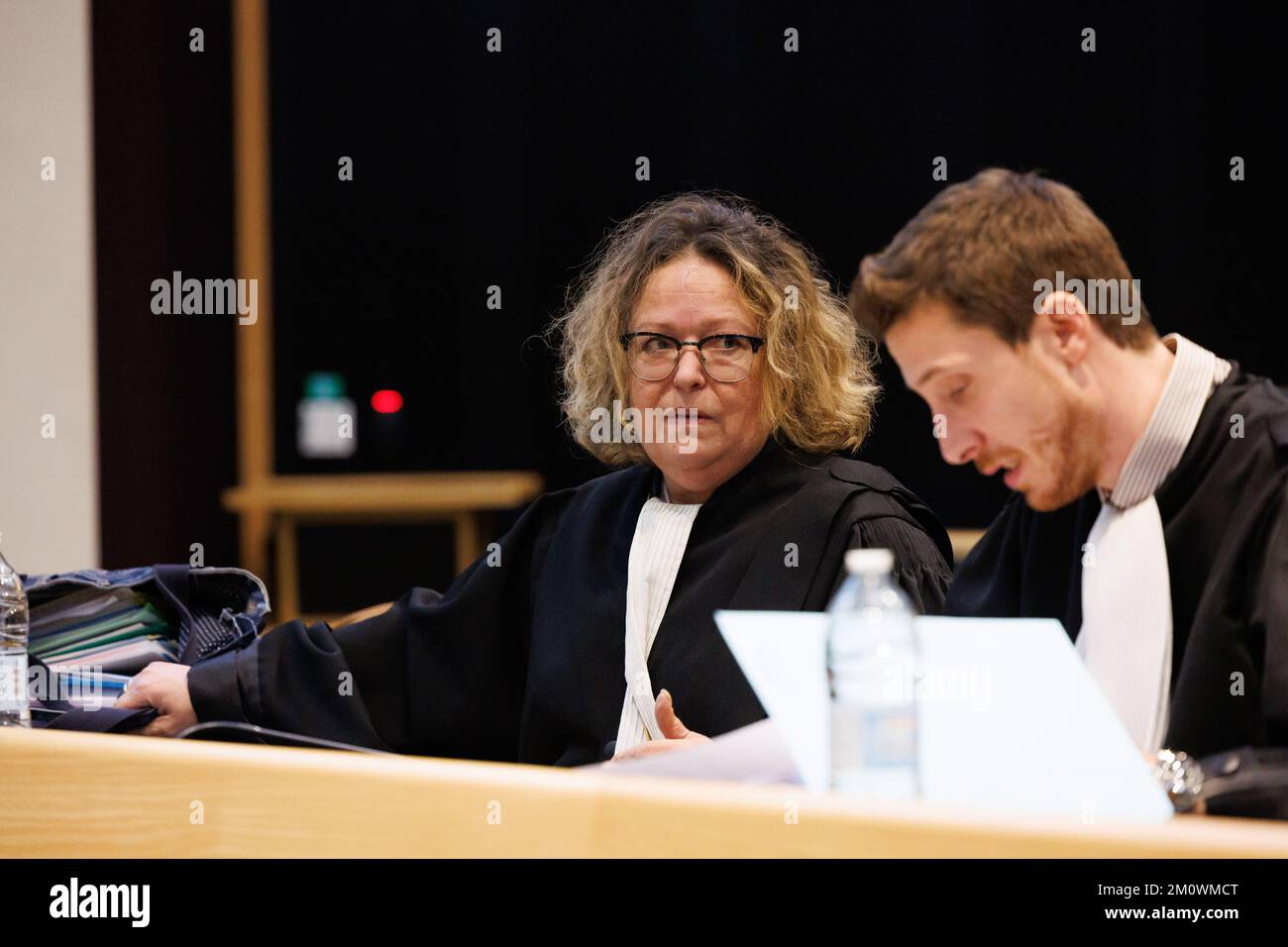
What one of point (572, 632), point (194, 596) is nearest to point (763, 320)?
point (572, 632)

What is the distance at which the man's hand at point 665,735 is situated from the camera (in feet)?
5.21

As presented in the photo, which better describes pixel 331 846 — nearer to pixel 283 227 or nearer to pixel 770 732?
pixel 770 732

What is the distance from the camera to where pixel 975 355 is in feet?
4.07

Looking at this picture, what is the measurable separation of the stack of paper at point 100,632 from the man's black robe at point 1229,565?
4.30 ft

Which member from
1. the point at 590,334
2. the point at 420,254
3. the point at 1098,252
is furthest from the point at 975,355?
the point at 420,254

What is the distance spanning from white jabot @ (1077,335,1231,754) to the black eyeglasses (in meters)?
0.67

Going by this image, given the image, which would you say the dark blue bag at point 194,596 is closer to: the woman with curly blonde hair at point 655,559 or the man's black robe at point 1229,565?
the woman with curly blonde hair at point 655,559

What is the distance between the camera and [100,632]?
188cm

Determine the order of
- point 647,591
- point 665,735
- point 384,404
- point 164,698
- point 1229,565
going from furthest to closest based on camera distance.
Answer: point 384,404, point 647,591, point 164,698, point 665,735, point 1229,565

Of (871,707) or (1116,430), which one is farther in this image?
(1116,430)

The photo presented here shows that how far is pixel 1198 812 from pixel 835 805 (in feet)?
1.15

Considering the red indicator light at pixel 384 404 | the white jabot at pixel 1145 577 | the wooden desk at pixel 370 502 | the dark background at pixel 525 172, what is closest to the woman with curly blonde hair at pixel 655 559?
the white jabot at pixel 1145 577

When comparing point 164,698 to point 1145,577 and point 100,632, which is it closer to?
point 100,632

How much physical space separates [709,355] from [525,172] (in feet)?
9.88
